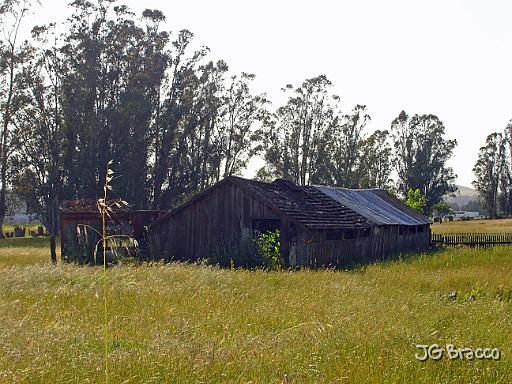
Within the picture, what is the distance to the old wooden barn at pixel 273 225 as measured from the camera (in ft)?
78.6

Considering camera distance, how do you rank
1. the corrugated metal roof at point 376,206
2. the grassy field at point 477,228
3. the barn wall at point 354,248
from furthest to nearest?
1. the grassy field at point 477,228
2. the corrugated metal roof at point 376,206
3. the barn wall at point 354,248

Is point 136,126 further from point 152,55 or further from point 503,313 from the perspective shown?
point 503,313

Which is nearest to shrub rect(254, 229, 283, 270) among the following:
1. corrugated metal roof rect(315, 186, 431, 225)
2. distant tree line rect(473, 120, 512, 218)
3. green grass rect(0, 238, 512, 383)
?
corrugated metal roof rect(315, 186, 431, 225)

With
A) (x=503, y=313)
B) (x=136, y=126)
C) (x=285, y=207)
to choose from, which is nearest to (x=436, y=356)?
(x=503, y=313)

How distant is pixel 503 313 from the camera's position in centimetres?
1132

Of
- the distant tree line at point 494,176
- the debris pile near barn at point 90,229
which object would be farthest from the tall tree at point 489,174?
the debris pile near barn at point 90,229

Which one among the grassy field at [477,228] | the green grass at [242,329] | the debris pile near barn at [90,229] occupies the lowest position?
the green grass at [242,329]

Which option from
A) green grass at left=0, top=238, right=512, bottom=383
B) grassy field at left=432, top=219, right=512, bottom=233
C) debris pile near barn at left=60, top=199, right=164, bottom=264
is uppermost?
debris pile near barn at left=60, top=199, right=164, bottom=264

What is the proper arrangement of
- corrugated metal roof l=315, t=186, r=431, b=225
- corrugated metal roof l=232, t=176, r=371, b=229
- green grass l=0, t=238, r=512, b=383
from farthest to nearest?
corrugated metal roof l=315, t=186, r=431, b=225 < corrugated metal roof l=232, t=176, r=371, b=229 < green grass l=0, t=238, r=512, b=383

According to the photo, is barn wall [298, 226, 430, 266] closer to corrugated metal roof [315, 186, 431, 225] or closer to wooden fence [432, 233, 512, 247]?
corrugated metal roof [315, 186, 431, 225]

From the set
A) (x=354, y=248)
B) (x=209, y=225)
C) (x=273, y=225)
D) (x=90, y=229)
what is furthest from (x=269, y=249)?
(x=90, y=229)

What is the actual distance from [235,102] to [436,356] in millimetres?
52385

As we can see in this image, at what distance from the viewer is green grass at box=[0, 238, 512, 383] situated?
22.5 feet

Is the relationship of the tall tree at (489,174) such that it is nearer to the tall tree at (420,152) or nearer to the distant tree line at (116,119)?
the tall tree at (420,152)
